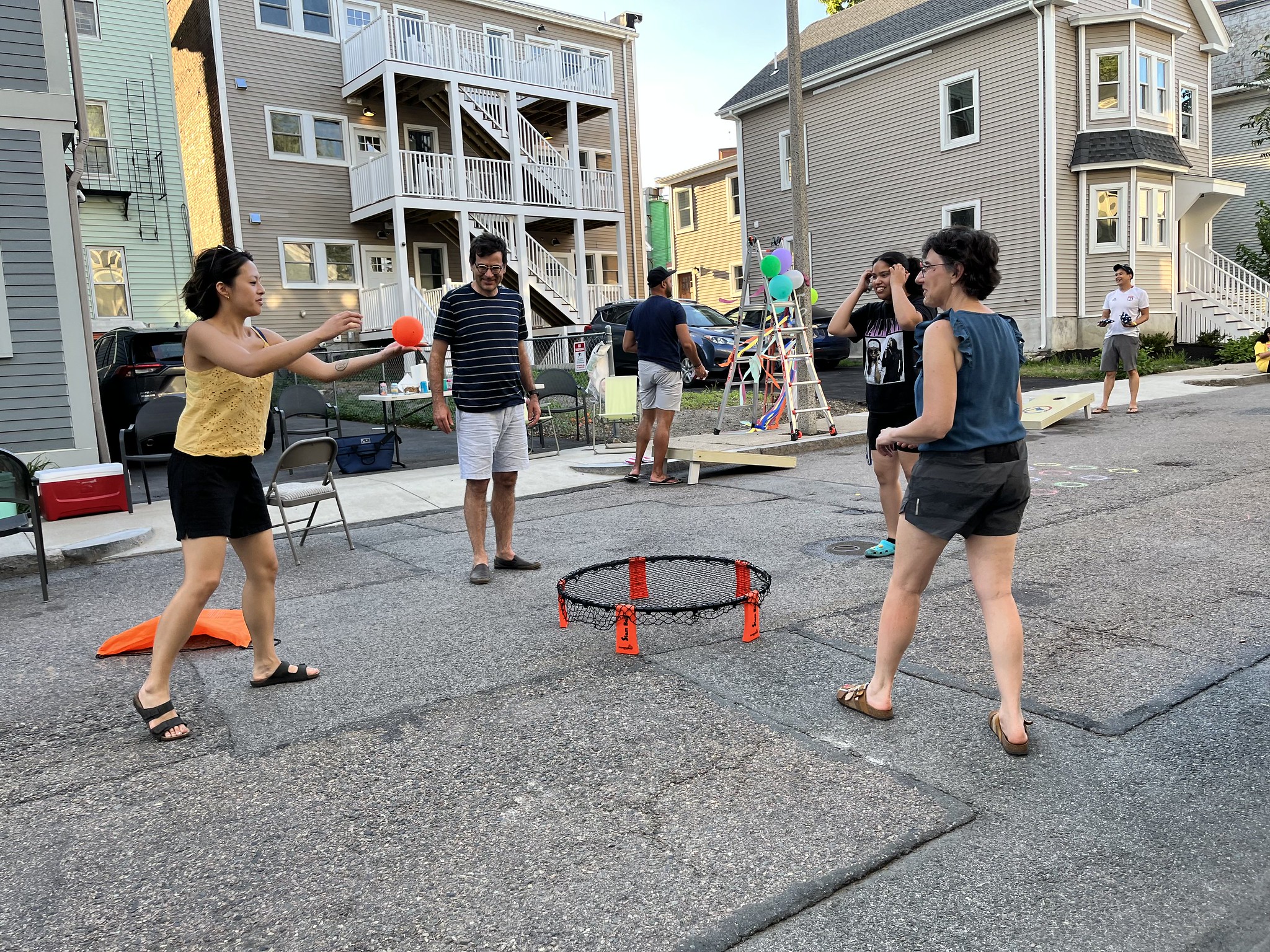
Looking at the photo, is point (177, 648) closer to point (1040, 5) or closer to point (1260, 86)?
point (1040, 5)

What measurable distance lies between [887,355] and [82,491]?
7.16m

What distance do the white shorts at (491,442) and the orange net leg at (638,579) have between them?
1.22 metres

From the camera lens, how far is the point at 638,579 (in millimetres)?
5113

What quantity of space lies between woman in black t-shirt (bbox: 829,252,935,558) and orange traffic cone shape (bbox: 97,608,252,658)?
337 cm

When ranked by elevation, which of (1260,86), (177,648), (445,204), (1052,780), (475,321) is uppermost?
(1260,86)

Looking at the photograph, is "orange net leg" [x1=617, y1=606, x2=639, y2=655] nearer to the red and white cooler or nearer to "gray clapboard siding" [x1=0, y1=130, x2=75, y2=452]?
the red and white cooler

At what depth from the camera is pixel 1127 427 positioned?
11.5m

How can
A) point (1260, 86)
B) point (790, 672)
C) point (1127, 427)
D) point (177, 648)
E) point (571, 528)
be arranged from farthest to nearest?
1. point (1260, 86)
2. point (1127, 427)
3. point (571, 528)
4. point (790, 672)
5. point (177, 648)

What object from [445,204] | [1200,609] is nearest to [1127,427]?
[1200,609]

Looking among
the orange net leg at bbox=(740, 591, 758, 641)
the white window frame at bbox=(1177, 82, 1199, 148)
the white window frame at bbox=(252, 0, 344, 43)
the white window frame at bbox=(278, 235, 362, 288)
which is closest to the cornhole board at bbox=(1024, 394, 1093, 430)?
the orange net leg at bbox=(740, 591, 758, 641)

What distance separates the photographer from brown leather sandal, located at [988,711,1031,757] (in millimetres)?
3135

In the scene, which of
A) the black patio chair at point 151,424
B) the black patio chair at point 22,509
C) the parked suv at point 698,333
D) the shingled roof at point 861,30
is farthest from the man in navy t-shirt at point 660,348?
the shingled roof at point 861,30

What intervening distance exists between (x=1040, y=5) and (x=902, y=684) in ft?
71.3

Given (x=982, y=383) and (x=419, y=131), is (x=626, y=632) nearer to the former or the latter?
(x=982, y=383)
